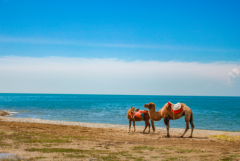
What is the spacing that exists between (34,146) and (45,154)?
1.81 meters

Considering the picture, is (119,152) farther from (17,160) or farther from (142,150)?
(17,160)

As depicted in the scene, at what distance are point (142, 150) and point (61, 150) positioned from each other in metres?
3.73

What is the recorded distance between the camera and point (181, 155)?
9516mm

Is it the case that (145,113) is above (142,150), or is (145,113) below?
above

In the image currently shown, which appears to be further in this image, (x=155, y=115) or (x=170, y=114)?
(x=155, y=115)

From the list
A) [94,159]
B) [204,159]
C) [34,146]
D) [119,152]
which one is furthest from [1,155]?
[204,159]

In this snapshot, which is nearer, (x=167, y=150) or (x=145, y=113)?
(x=167, y=150)

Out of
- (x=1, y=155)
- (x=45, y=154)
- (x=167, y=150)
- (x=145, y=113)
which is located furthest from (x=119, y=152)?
(x=145, y=113)

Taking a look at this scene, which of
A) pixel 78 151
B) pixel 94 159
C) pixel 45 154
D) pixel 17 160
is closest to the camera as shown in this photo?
pixel 17 160

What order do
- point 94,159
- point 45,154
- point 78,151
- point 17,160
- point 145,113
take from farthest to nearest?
point 145,113
point 78,151
point 45,154
point 94,159
point 17,160

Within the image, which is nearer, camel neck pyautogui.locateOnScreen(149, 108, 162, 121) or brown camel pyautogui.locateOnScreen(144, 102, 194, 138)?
brown camel pyautogui.locateOnScreen(144, 102, 194, 138)

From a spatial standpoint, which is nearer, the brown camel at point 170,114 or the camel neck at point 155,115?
the brown camel at point 170,114

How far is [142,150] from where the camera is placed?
10.5 metres

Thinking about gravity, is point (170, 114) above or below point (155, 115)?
above
